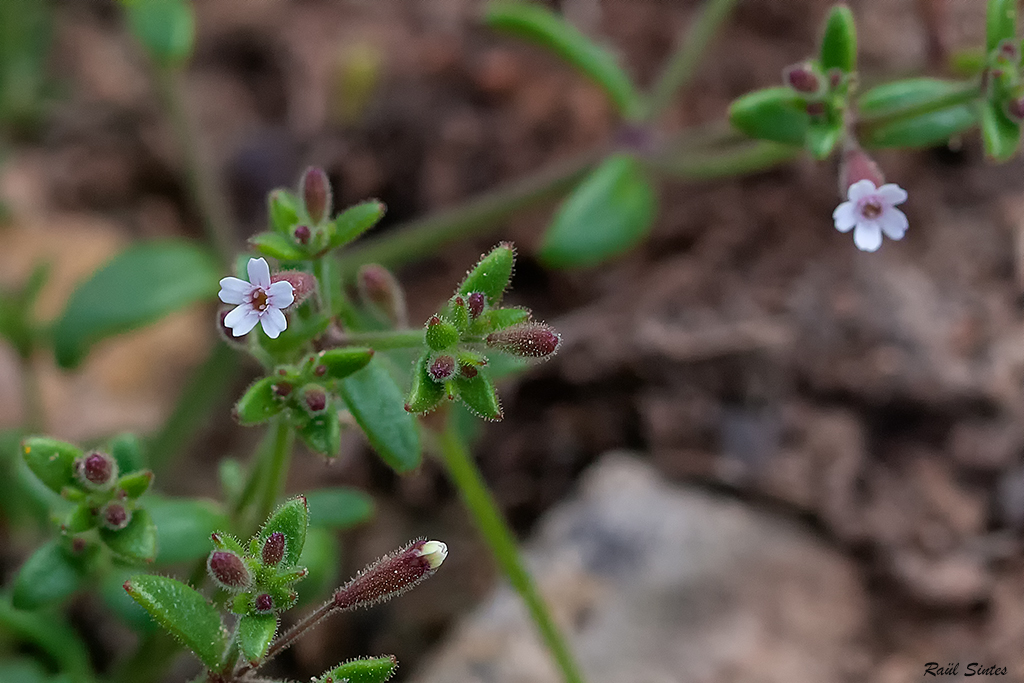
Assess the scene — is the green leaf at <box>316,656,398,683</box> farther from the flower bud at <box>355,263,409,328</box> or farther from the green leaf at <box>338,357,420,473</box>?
the flower bud at <box>355,263,409,328</box>

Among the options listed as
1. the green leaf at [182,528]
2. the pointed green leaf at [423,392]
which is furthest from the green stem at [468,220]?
the pointed green leaf at [423,392]

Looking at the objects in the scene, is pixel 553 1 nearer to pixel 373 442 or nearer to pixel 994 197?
pixel 994 197

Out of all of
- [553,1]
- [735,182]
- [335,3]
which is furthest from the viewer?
[335,3]

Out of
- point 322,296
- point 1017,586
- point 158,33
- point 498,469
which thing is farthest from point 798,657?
point 158,33

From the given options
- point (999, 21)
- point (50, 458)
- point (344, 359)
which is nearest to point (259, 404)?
point (344, 359)

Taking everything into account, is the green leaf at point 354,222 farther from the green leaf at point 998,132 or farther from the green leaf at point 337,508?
the green leaf at point 998,132
